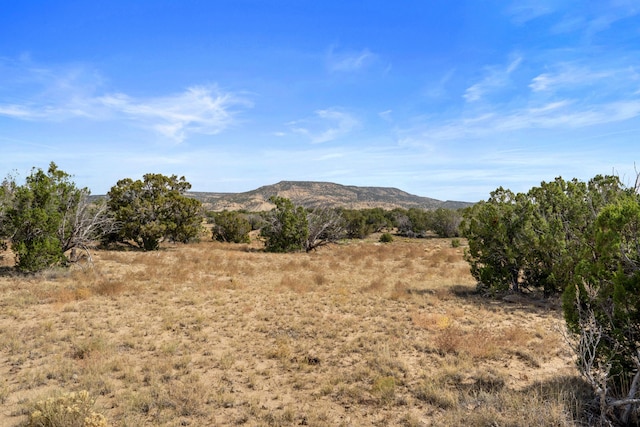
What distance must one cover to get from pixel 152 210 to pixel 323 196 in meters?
103

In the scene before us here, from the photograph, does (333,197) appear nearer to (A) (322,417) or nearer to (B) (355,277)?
(B) (355,277)

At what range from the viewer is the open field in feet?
18.1

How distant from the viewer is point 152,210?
25.8 m

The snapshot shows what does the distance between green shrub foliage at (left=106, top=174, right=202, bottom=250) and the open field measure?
993 centimetres

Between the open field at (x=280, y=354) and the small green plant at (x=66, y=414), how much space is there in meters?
0.44

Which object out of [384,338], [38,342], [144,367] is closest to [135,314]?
[38,342]

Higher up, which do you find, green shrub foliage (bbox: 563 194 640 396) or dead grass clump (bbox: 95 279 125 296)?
green shrub foliage (bbox: 563 194 640 396)

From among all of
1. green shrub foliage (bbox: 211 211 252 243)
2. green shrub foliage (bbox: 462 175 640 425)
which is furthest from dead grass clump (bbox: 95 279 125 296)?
green shrub foliage (bbox: 211 211 252 243)

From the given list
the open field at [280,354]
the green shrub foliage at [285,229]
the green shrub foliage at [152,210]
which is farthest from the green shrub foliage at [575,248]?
the green shrub foliage at [152,210]

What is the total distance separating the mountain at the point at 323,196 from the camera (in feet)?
371

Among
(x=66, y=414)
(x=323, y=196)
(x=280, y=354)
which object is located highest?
(x=323, y=196)

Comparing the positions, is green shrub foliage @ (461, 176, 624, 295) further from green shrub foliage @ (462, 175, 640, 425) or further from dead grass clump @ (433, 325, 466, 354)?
dead grass clump @ (433, 325, 466, 354)

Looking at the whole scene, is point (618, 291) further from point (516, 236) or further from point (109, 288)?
point (109, 288)

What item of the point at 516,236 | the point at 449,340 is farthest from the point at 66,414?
the point at 516,236
